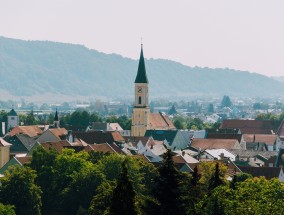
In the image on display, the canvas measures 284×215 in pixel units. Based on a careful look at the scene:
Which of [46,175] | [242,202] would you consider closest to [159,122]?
[46,175]

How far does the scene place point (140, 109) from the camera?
120125mm

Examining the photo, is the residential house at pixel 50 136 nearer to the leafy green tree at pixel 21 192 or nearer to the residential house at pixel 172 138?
the residential house at pixel 172 138

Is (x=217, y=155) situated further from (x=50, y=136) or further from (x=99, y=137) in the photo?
(x=50, y=136)

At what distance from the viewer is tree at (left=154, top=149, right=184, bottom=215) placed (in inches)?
1299

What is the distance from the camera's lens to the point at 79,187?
55062 mm

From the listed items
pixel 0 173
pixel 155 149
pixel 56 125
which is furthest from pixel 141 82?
pixel 0 173

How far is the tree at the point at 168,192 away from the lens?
33000 millimetres

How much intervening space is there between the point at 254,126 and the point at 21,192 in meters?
90.6

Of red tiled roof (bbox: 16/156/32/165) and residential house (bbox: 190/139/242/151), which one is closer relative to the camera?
red tiled roof (bbox: 16/156/32/165)

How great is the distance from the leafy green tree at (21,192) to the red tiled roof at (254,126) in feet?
281

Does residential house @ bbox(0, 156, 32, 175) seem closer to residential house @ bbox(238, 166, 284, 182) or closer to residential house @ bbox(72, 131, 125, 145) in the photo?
residential house @ bbox(238, 166, 284, 182)

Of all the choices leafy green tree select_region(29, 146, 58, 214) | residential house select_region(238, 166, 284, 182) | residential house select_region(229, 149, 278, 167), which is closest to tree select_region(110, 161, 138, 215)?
leafy green tree select_region(29, 146, 58, 214)

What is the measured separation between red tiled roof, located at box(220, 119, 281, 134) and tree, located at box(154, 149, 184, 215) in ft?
343

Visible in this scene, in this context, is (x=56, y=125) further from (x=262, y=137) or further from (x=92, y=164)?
(x=92, y=164)
